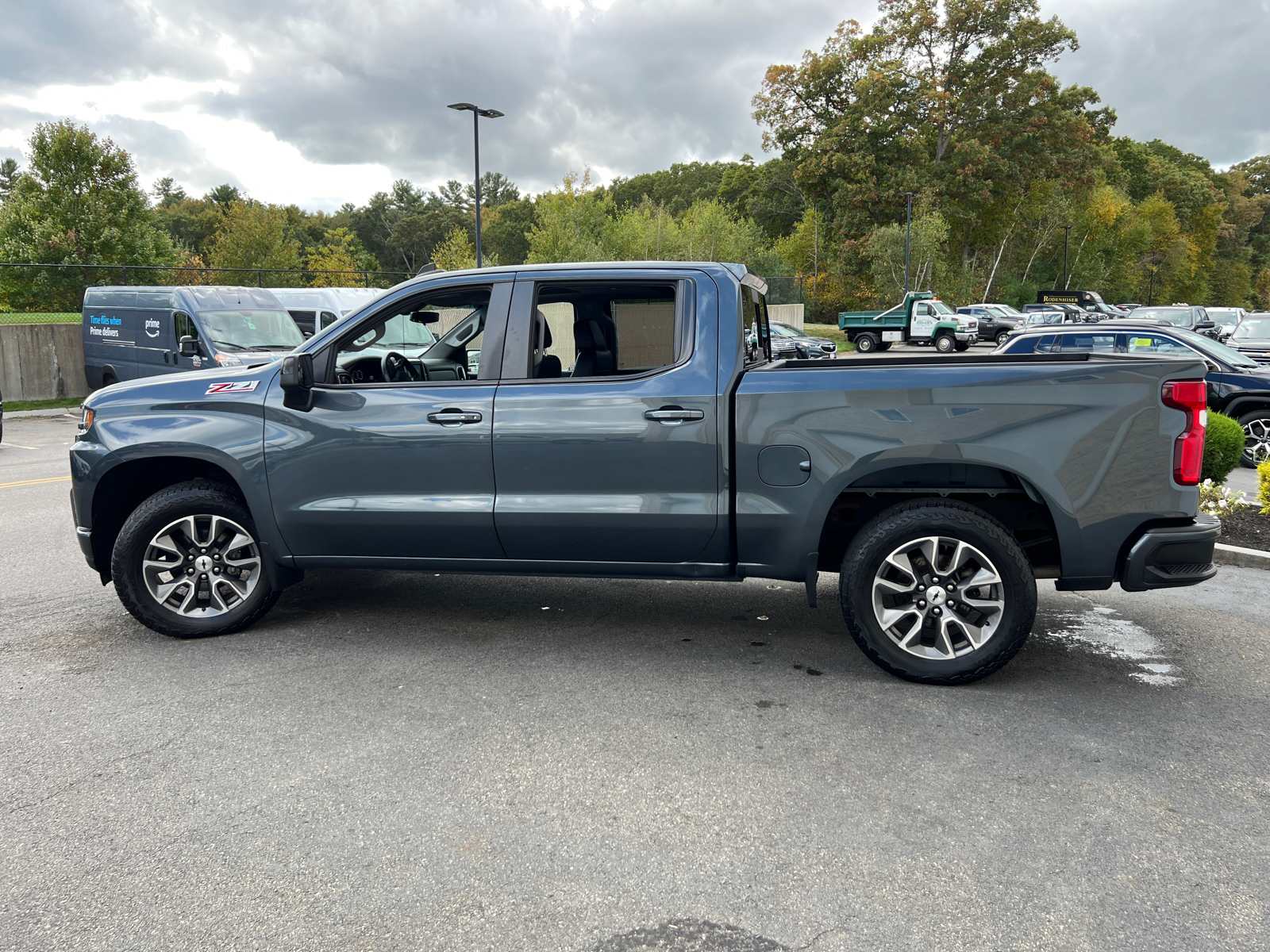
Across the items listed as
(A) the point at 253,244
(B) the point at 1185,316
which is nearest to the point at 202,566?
(B) the point at 1185,316

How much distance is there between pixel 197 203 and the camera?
321 feet

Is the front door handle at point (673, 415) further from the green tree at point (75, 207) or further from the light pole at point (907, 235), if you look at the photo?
the light pole at point (907, 235)

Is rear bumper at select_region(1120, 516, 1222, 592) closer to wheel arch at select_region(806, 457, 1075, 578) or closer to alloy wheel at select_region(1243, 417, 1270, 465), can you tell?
wheel arch at select_region(806, 457, 1075, 578)

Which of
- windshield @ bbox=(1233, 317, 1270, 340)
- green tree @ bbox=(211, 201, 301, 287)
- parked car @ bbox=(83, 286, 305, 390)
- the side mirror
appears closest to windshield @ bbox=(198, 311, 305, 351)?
parked car @ bbox=(83, 286, 305, 390)

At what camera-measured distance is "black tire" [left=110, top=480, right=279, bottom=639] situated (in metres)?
4.95

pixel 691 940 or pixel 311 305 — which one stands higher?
pixel 311 305

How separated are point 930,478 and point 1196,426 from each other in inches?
44.3

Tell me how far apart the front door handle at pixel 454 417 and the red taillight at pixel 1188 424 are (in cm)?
312

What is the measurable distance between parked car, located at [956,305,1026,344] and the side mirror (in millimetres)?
40347

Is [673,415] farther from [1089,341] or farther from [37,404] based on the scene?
[37,404]

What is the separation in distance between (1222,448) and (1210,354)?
150 inches

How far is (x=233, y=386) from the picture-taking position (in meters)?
4.95

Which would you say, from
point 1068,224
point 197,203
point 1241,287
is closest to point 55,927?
point 1068,224

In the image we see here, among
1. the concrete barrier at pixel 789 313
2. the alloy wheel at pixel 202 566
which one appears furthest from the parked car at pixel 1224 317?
the alloy wheel at pixel 202 566
